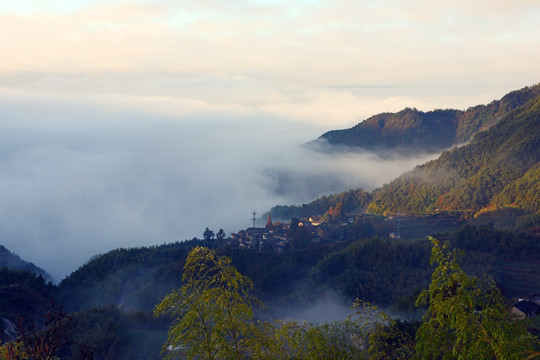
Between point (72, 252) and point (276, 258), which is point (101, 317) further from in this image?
point (72, 252)

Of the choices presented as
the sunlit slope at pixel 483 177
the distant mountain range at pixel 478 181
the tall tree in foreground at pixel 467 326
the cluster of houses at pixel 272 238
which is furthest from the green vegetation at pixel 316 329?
the sunlit slope at pixel 483 177

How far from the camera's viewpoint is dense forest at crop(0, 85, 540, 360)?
7.89 metres

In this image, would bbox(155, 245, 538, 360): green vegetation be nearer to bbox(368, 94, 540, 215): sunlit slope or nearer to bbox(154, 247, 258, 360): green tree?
bbox(154, 247, 258, 360): green tree

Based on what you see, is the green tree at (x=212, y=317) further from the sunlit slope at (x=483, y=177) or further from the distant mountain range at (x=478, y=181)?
the sunlit slope at (x=483, y=177)

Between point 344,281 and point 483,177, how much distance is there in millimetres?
43118

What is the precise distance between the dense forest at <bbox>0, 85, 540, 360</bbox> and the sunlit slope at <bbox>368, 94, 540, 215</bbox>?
0.27m

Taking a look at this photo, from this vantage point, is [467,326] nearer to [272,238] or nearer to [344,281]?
[344,281]

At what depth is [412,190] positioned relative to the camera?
8831 cm

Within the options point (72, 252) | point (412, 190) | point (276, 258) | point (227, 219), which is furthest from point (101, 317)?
point (227, 219)

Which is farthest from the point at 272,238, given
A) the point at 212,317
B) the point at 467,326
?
the point at 467,326

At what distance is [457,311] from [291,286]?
4092cm

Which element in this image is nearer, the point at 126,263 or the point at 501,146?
the point at 126,263

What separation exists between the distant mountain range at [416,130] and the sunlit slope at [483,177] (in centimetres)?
7614

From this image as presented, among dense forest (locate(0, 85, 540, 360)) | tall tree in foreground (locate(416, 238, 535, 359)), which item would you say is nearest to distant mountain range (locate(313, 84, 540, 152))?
dense forest (locate(0, 85, 540, 360))
